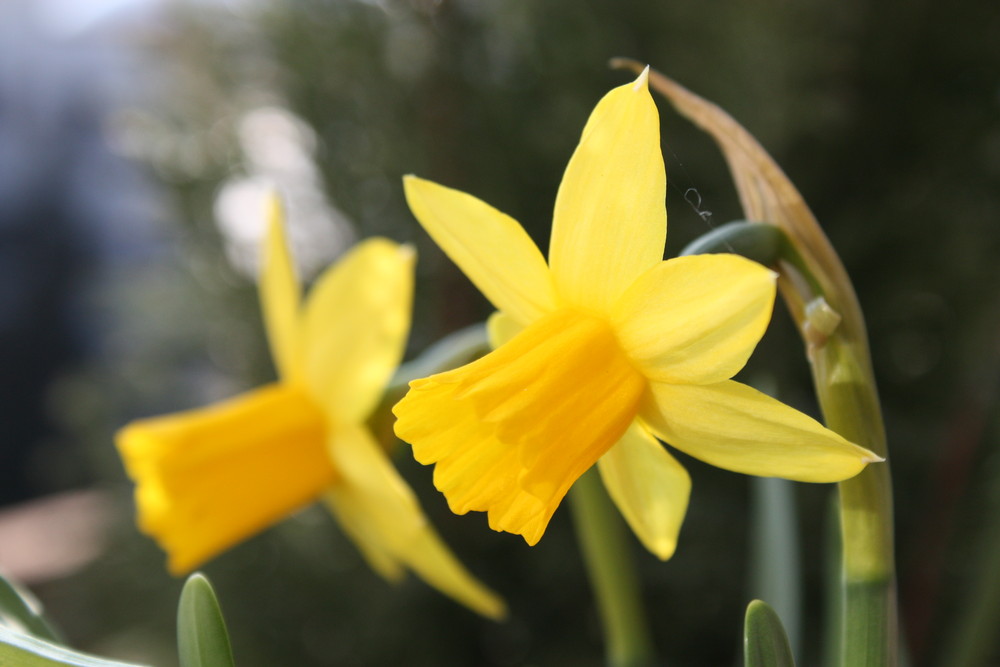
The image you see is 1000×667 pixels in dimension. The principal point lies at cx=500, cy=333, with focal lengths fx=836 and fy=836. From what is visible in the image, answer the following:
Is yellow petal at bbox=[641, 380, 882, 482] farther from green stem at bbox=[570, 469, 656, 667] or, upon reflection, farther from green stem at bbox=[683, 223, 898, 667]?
green stem at bbox=[570, 469, 656, 667]

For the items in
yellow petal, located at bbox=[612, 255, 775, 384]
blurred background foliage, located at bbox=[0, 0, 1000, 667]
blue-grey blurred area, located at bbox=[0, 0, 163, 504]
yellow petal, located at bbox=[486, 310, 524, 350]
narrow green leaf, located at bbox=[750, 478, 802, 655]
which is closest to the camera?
yellow petal, located at bbox=[612, 255, 775, 384]

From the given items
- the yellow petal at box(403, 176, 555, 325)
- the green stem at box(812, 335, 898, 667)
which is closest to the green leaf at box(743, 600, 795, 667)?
the green stem at box(812, 335, 898, 667)

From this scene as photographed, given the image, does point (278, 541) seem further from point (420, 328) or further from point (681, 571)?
point (681, 571)

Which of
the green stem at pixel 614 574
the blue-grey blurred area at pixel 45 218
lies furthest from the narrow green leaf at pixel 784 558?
the blue-grey blurred area at pixel 45 218

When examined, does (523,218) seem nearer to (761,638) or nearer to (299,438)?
(299,438)

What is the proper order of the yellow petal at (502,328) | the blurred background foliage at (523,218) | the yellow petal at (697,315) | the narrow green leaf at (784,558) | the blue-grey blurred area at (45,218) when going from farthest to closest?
the blue-grey blurred area at (45,218) < the blurred background foliage at (523,218) < the narrow green leaf at (784,558) < the yellow petal at (502,328) < the yellow petal at (697,315)

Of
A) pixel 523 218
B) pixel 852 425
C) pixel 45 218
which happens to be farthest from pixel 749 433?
pixel 45 218

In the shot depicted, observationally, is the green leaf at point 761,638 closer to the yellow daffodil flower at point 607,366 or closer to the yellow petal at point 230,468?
the yellow daffodil flower at point 607,366
